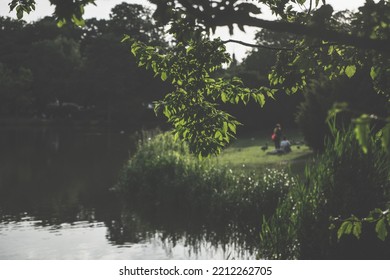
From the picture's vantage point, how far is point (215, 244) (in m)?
15.9

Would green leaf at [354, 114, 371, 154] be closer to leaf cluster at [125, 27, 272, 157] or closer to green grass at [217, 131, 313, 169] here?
leaf cluster at [125, 27, 272, 157]

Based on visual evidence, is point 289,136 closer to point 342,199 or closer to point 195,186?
point 195,186

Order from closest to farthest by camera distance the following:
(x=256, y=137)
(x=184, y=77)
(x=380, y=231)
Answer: (x=380, y=231), (x=184, y=77), (x=256, y=137)

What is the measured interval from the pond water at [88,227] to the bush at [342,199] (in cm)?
325

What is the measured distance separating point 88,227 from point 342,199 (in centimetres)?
997

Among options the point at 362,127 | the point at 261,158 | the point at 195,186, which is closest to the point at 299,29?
the point at 362,127

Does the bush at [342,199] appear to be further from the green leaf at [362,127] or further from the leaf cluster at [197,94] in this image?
the green leaf at [362,127]

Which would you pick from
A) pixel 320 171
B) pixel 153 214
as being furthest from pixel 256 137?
pixel 320 171

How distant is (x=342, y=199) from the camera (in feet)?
34.0

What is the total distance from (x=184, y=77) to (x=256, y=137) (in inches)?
1687

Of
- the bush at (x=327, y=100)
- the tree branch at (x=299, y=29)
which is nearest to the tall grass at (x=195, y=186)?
A: the bush at (x=327, y=100)

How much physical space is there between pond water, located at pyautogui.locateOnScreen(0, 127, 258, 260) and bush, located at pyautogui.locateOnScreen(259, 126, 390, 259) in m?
3.25

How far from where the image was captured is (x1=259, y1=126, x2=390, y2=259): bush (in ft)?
33.3
